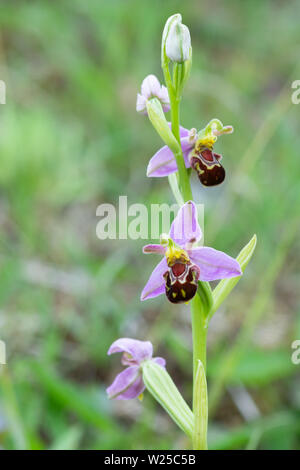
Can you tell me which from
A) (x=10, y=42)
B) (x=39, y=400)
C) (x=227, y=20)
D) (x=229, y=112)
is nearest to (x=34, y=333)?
(x=39, y=400)

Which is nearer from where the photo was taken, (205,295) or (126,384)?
(205,295)

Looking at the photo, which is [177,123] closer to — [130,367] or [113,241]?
[130,367]

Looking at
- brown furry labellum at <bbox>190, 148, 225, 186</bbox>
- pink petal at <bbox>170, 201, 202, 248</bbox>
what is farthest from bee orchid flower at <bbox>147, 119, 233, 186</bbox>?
pink petal at <bbox>170, 201, 202, 248</bbox>

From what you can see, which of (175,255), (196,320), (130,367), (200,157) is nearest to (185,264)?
(175,255)

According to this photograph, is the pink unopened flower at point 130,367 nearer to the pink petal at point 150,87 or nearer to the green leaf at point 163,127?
the green leaf at point 163,127

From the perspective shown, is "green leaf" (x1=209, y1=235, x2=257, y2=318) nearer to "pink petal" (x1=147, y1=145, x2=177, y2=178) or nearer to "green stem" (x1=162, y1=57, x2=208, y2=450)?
"green stem" (x1=162, y1=57, x2=208, y2=450)
